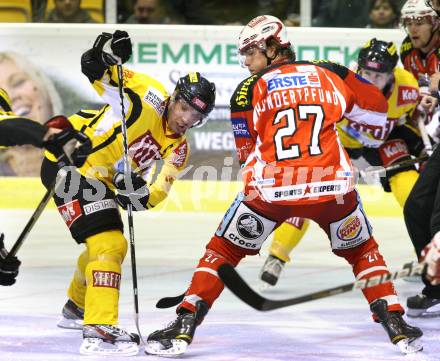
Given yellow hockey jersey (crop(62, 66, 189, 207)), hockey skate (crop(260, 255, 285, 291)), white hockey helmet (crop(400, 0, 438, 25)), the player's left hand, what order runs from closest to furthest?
1. the player's left hand
2. yellow hockey jersey (crop(62, 66, 189, 207))
3. hockey skate (crop(260, 255, 285, 291))
4. white hockey helmet (crop(400, 0, 438, 25))

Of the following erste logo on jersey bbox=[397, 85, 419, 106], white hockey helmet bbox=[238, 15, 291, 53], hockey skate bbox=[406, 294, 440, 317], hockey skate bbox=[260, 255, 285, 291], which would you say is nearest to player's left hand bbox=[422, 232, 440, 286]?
white hockey helmet bbox=[238, 15, 291, 53]

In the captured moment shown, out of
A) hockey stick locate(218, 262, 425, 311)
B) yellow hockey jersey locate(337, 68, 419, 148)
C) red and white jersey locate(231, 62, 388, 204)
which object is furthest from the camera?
yellow hockey jersey locate(337, 68, 419, 148)

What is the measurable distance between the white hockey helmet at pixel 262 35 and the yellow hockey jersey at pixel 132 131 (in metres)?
0.40

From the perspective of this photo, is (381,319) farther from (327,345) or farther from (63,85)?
(63,85)

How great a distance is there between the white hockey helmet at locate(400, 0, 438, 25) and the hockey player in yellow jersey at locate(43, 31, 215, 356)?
1.99m

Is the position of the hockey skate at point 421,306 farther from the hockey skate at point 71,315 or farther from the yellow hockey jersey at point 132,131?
the hockey skate at point 71,315

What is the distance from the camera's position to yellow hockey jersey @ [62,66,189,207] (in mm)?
4617

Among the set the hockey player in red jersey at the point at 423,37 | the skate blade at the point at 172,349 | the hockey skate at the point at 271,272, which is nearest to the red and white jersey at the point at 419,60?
the hockey player in red jersey at the point at 423,37

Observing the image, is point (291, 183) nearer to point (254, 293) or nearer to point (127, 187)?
point (254, 293)

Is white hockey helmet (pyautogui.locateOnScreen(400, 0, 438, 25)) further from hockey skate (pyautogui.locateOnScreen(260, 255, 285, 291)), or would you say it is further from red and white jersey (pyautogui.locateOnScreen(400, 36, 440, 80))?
hockey skate (pyautogui.locateOnScreen(260, 255, 285, 291))

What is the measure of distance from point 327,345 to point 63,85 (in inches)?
172

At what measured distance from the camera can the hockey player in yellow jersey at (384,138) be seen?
585cm

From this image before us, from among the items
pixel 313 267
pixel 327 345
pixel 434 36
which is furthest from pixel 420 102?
pixel 327 345

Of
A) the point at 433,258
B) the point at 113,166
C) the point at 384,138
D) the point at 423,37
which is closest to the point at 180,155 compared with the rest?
the point at 113,166
